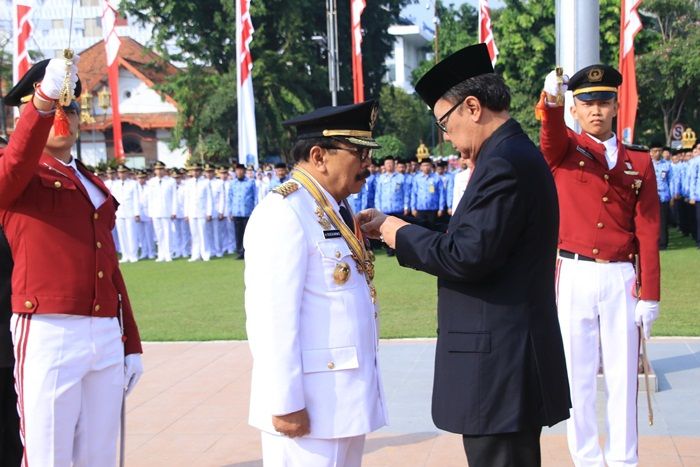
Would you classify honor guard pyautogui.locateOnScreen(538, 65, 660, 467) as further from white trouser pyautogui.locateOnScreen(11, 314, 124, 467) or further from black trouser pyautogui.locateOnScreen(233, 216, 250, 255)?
black trouser pyautogui.locateOnScreen(233, 216, 250, 255)

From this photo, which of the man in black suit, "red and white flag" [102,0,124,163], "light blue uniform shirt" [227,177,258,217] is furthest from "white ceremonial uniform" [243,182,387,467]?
"light blue uniform shirt" [227,177,258,217]

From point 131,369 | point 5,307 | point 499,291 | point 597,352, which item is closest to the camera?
point 499,291

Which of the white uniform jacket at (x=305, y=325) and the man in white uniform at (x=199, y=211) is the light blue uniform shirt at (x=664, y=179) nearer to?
the man in white uniform at (x=199, y=211)

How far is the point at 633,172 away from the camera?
4.96m

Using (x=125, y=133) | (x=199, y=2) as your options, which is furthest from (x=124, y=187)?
(x=125, y=133)

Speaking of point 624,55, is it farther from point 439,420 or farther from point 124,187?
point 124,187

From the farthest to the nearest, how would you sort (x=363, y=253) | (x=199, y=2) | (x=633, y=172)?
(x=199, y=2) < (x=633, y=172) < (x=363, y=253)

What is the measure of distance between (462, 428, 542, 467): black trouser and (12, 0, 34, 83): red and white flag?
→ 12511mm

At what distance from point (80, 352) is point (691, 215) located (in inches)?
745

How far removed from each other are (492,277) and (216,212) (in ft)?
58.3

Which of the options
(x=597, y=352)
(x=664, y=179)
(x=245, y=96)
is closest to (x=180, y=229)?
(x=245, y=96)

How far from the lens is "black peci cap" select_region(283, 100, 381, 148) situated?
3.31m

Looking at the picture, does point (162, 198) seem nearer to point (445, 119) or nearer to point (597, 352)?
point (597, 352)

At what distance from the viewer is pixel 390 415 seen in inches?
256
